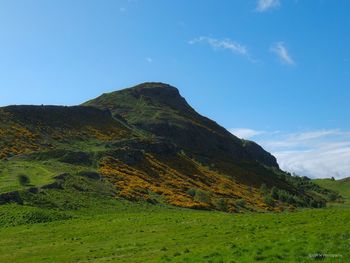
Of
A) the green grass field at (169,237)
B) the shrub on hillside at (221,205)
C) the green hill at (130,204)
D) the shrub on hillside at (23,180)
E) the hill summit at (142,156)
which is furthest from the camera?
the hill summit at (142,156)

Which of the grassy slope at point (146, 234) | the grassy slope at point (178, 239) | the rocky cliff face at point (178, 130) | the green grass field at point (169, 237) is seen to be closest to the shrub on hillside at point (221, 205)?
the grassy slope at point (146, 234)

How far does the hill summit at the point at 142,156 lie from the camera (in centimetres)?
7916

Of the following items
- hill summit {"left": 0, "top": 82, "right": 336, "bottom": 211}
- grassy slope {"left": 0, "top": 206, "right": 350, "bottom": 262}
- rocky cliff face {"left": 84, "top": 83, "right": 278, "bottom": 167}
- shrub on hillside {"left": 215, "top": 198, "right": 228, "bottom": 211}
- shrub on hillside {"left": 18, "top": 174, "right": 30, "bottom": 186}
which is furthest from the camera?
rocky cliff face {"left": 84, "top": 83, "right": 278, "bottom": 167}

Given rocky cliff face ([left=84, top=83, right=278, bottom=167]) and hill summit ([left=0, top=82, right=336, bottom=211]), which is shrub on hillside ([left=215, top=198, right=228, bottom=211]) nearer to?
hill summit ([left=0, top=82, right=336, bottom=211])

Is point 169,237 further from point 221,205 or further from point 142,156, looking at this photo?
point 142,156

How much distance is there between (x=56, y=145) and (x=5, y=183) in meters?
44.4

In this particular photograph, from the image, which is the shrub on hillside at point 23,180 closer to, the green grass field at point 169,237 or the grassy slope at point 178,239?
the green grass field at point 169,237

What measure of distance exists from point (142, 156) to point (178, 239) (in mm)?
72114

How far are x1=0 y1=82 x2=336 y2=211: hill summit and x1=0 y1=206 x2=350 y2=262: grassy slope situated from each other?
2004cm

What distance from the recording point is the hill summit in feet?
260

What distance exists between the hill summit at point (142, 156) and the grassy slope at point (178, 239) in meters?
20.0

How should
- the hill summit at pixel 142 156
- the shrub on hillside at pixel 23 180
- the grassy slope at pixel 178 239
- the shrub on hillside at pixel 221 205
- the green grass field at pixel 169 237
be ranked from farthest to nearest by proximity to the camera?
1. the hill summit at pixel 142 156
2. the shrub on hillside at pixel 221 205
3. the shrub on hillside at pixel 23 180
4. the grassy slope at pixel 178 239
5. the green grass field at pixel 169 237

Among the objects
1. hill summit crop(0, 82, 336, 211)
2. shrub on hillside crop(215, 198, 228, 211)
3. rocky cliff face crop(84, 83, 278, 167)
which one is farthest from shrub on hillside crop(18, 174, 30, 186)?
rocky cliff face crop(84, 83, 278, 167)

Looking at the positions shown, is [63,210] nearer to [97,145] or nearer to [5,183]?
[5,183]
